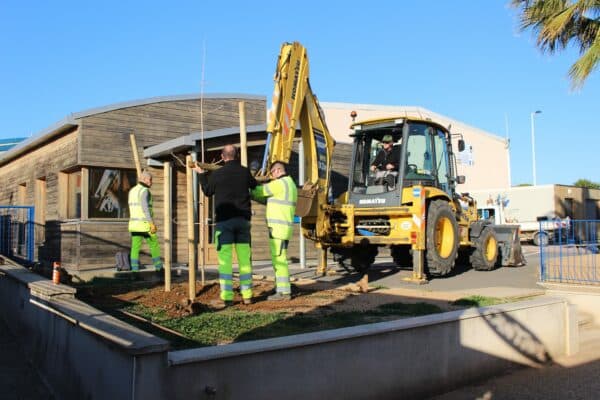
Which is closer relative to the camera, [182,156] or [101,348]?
[101,348]

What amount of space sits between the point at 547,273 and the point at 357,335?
6548 millimetres

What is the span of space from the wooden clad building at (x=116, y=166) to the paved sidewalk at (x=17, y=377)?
6.10m

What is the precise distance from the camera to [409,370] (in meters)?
4.75

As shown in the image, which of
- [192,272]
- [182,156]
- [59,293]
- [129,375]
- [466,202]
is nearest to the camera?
[129,375]

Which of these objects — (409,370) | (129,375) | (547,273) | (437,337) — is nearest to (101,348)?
(129,375)

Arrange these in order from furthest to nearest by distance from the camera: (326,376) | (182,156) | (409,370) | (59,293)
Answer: (182,156)
(59,293)
(409,370)
(326,376)

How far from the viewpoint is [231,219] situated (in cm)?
672

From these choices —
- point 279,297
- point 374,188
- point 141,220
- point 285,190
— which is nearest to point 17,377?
point 279,297

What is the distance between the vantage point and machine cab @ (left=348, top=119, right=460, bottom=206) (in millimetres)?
10805

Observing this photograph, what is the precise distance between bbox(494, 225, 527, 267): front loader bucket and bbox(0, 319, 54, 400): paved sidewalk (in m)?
10.8

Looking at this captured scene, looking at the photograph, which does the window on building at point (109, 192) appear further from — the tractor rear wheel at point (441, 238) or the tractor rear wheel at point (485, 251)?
the tractor rear wheel at point (485, 251)

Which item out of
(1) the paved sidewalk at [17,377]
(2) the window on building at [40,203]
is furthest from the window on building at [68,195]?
(1) the paved sidewalk at [17,377]

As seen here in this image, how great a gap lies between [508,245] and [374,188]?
15.1ft

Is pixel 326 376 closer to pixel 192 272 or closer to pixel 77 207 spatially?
pixel 192 272
